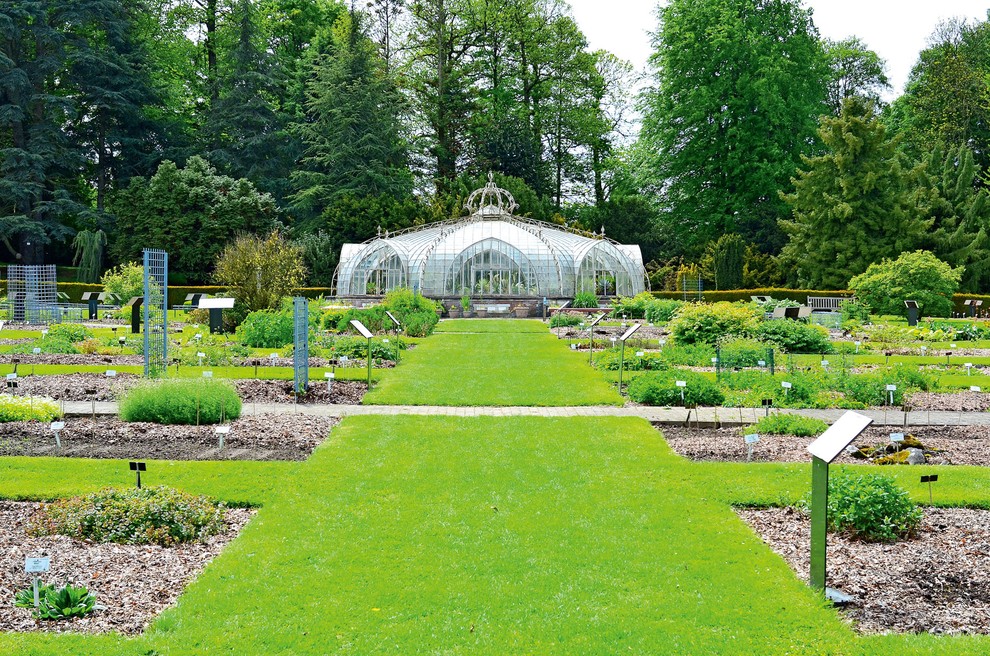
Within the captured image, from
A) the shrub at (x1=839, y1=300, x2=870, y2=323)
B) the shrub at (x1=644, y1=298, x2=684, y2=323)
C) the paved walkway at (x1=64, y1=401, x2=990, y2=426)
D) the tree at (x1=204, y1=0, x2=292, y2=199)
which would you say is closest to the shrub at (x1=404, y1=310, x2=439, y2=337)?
the shrub at (x1=644, y1=298, x2=684, y2=323)

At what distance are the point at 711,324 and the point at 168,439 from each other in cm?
1219

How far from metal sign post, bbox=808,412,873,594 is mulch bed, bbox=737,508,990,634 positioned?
0.25m

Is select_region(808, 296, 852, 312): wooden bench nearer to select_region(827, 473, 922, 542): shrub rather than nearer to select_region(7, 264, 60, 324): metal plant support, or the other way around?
select_region(7, 264, 60, 324): metal plant support

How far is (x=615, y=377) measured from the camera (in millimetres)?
14289

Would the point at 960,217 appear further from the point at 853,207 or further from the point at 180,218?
the point at 180,218

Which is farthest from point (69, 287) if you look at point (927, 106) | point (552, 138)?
point (927, 106)

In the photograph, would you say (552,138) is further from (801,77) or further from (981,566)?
(981,566)

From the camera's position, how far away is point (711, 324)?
60.3 ft

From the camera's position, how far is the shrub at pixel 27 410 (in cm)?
991

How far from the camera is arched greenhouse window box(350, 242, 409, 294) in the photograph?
36.1 meters

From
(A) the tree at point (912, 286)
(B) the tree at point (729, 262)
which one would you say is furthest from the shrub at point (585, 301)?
(A) the tree at point (912, 286)

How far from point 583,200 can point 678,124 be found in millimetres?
11050

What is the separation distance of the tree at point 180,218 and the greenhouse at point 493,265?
9902 mm

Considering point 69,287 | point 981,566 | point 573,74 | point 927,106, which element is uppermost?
point 573,74
